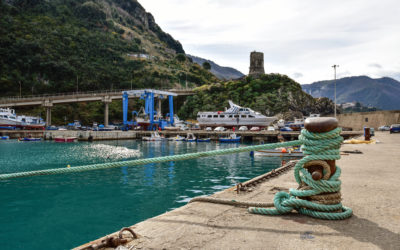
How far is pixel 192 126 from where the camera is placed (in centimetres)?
8100

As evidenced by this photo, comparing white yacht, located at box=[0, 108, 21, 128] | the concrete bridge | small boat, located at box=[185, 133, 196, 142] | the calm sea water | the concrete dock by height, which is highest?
the concrete bridge

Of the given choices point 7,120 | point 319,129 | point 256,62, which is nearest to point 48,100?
point 7,120

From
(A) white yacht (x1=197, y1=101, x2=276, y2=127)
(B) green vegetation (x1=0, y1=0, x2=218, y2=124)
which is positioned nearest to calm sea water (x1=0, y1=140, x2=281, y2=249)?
(A) white yacht (x1=197, y1=101, x2=276, y2=127)

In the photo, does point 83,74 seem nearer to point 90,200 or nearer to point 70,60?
point 70,60

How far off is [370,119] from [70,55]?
4269 inches

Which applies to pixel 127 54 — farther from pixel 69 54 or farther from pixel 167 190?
pixel 167 190

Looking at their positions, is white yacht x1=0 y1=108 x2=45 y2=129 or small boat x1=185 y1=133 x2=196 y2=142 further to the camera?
white yacht x1=0 y1=108 x2=45 y2=129

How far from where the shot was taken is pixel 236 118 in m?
70.1

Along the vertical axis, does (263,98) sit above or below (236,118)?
above

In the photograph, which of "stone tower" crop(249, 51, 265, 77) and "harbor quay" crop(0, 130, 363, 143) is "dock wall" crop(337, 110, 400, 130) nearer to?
"harbor quay" crop(0, 130, 363, 143)

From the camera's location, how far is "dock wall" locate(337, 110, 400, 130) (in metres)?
58.7

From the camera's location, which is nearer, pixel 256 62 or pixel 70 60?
pixel 70 60

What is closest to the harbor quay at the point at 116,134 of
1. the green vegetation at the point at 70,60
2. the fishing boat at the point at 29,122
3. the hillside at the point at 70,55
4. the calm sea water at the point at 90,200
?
the fishing boat at the point at 29,122

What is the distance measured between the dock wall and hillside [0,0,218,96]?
76.2 metres
